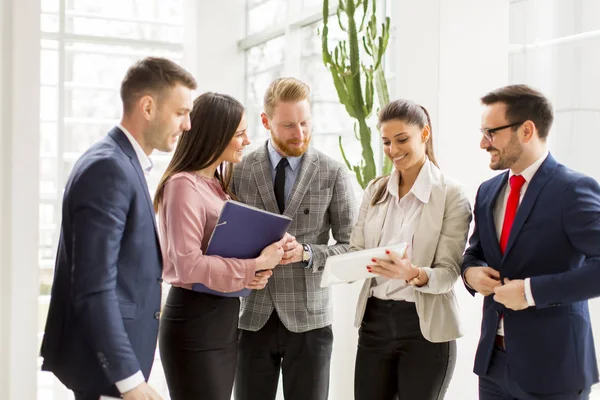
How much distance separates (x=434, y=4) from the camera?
128 inches

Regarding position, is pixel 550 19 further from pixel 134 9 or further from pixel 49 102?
pixel 49 102

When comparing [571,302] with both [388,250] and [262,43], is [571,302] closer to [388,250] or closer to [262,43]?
[388,250]

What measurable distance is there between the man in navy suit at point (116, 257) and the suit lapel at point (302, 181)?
79 cm

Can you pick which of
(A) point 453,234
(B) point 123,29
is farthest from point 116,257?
(B) point 123,29

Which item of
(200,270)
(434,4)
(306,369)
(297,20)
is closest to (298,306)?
(306,369)

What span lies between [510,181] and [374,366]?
838mm

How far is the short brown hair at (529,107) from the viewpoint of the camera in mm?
2223

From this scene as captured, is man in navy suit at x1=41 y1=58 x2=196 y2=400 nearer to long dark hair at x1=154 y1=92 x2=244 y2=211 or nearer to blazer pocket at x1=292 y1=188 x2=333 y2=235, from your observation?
long dark hair at x1=154 y1=92 x2=244 y2=211

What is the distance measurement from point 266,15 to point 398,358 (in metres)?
3.95

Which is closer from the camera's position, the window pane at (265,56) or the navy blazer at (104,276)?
the navy blazer at (104,276)

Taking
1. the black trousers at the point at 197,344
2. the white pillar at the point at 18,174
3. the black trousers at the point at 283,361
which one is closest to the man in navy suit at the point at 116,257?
the black trousers at the point at 197,344

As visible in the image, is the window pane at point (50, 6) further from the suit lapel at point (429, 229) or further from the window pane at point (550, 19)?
the suit lapel at point (429, 229)

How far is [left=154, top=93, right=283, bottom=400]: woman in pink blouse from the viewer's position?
2322 mm

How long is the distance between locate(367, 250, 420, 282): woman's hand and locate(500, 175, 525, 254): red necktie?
325 mm
